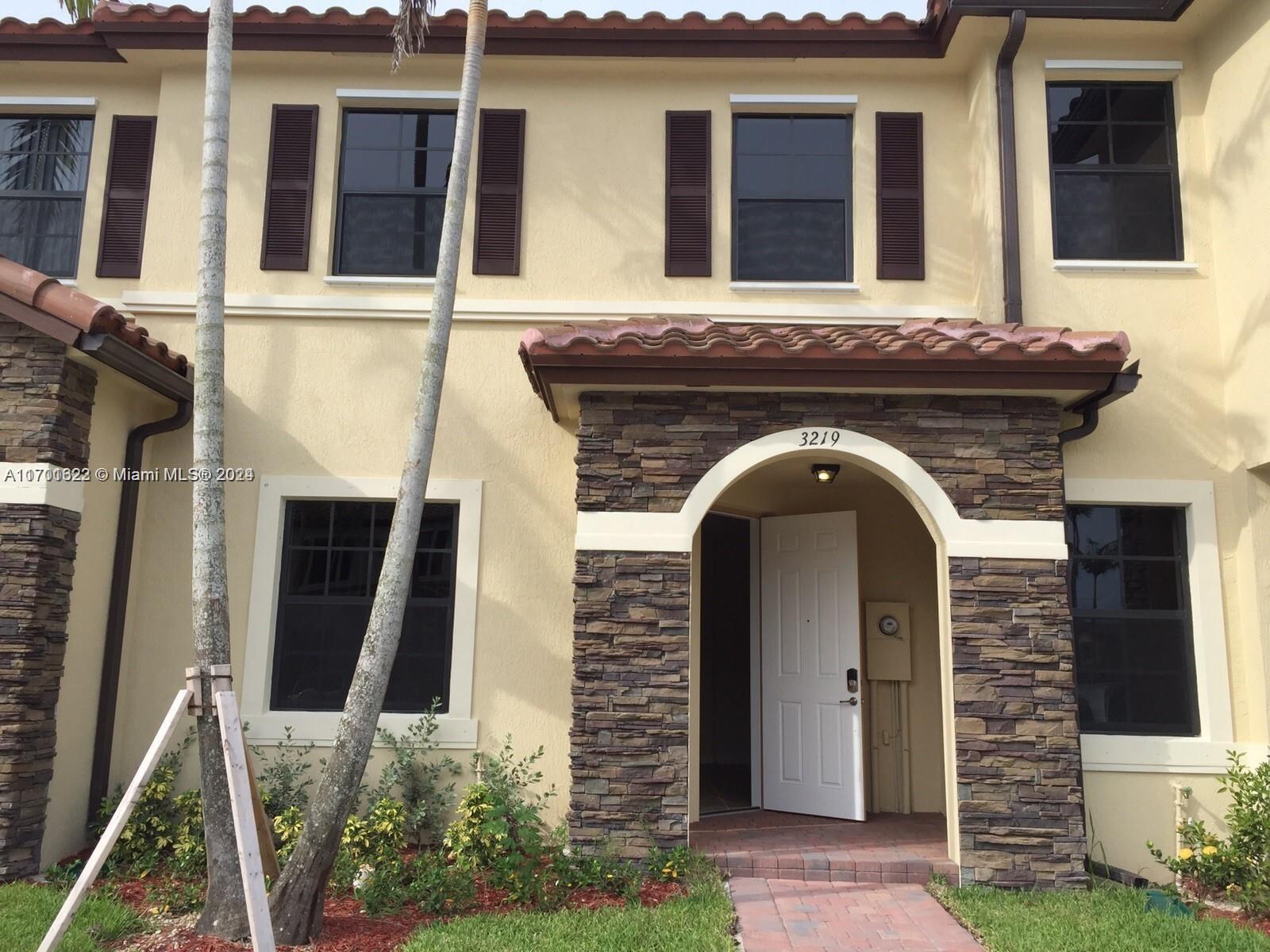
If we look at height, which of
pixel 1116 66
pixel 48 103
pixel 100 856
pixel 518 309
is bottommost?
pixel 100 856

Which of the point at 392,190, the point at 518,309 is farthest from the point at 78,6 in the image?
the point at 518,309

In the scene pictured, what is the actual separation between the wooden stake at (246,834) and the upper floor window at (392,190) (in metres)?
4.72

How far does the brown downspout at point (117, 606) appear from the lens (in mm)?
7570

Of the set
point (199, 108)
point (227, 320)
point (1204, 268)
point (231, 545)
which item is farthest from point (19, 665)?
point (1204, 268)

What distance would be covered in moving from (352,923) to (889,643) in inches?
203

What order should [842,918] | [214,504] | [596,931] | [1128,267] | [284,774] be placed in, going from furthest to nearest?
[1128,267] → [284,774] → [842,918] → [214,504] → [596,931]

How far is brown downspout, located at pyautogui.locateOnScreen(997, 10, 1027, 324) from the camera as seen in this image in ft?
25.9

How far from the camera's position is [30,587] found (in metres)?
6.77

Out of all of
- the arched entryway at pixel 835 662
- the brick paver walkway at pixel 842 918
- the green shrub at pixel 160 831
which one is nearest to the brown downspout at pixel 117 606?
the green shrub at pixel 160 831

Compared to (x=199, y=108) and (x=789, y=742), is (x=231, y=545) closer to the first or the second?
(x=199, y=108)

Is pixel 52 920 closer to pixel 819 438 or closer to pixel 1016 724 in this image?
pixel 819 438

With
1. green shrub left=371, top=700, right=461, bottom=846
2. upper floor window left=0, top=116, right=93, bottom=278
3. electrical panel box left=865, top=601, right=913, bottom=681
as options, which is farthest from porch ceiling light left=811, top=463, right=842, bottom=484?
upper floor window left=0, top=116, right=93, bottom=278

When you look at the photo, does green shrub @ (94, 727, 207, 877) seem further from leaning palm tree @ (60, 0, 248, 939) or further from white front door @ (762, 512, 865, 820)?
white front door @ (762, 512, 865, 820)

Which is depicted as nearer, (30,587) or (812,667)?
(30,587)
